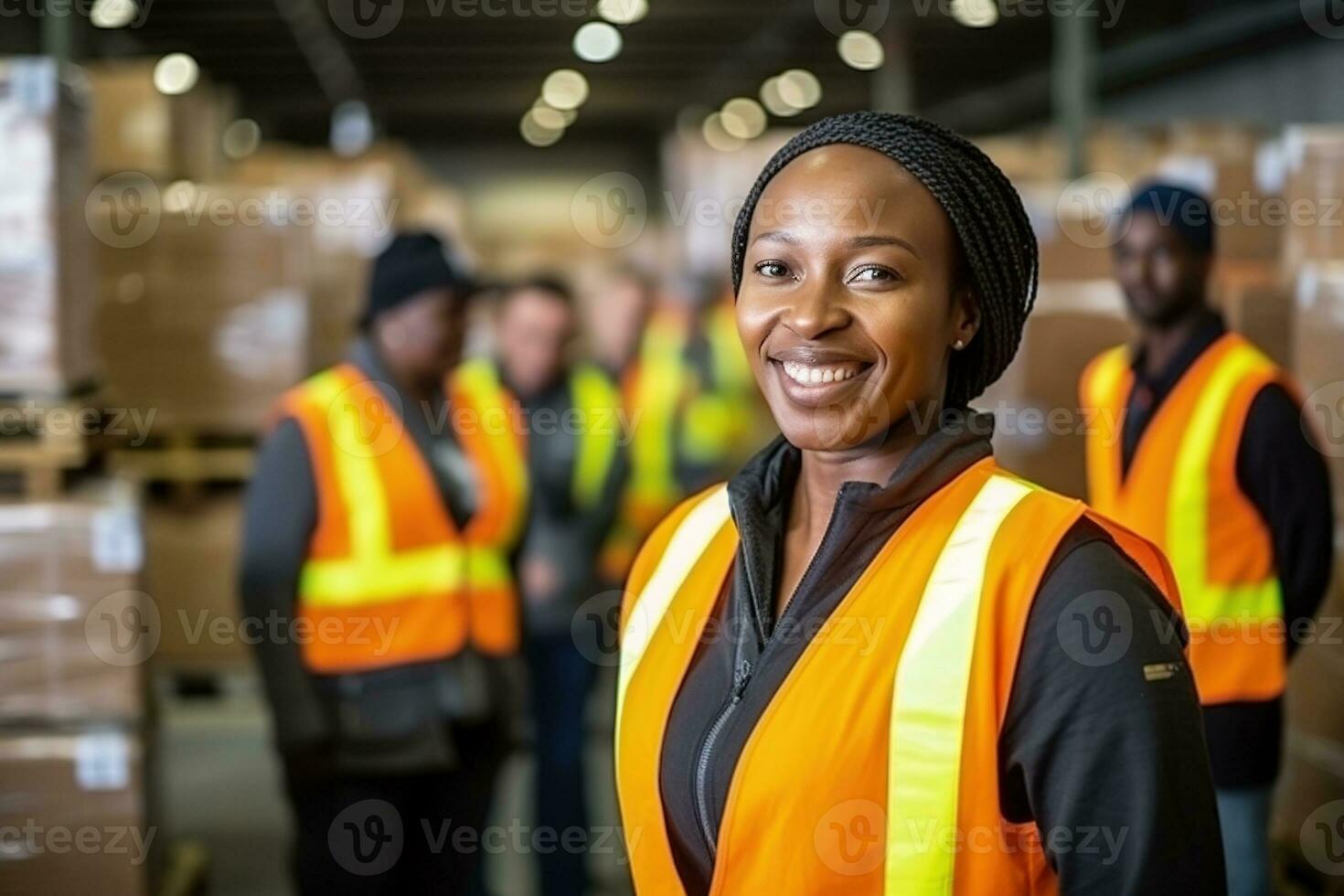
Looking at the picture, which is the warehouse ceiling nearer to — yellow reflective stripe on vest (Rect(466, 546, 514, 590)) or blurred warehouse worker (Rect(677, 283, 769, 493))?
blurred warehouse worker (Rect(677, 283, 769, 493))

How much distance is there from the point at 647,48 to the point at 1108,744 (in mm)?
16876

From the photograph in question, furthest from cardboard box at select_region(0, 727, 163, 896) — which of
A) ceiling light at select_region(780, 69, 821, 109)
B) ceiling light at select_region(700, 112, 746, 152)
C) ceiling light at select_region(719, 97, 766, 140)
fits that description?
ceiling light at select_region(700, 112, 746, 152)

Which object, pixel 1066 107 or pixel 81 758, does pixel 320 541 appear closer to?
pixel 81 758

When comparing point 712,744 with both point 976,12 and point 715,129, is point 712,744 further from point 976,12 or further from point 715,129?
point 715,129

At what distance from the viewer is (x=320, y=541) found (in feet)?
12.0

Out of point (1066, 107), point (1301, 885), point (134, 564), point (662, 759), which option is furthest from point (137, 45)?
point (662, 759)

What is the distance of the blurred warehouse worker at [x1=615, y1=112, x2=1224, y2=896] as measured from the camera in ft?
4.83

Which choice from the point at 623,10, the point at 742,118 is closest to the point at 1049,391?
the point at 623,10

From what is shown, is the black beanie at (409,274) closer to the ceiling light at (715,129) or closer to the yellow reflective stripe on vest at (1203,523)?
the yellow reflective stripe on vest at (1203,523)

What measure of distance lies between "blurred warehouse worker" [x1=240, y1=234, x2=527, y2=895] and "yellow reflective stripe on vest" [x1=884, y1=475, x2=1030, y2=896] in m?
2.25

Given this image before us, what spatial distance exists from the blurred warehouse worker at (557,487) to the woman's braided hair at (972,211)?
10.8ft

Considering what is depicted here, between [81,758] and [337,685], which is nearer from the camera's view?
[337,685]

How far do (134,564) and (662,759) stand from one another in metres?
2.72

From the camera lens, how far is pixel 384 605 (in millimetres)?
→ 3674
